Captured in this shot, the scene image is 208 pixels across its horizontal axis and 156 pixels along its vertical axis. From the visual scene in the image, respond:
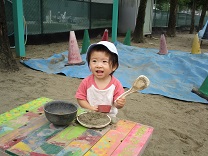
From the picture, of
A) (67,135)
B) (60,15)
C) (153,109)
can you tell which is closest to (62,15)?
(60,15)

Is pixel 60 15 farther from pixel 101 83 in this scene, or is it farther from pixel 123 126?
pixel 123 126

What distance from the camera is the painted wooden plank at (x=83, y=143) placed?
46.7 inches

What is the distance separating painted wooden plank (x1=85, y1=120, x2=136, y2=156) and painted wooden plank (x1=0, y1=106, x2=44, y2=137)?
0.52 metres

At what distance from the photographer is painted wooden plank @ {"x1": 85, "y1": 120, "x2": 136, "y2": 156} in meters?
1.22

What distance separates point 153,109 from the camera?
342cm

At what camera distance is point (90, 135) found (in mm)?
1355

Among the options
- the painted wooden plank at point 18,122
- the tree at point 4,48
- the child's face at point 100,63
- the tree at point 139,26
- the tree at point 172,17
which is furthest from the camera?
the tree at point 172,17

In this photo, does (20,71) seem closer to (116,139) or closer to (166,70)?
(166,70)

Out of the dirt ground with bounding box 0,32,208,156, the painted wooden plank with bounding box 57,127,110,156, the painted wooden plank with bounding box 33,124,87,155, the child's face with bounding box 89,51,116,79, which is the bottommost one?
the dirt ground with bounding box 0,32,208,156

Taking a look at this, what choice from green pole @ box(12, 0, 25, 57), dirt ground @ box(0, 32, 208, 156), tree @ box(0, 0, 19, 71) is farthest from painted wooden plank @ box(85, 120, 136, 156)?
green pole @ box(12, 0, 25, 57)

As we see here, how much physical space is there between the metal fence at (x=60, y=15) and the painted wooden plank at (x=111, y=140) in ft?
20.5

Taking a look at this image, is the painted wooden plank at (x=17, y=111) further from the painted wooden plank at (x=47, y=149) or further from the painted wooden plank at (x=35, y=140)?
the painted wooden plank at (x=47, y=149)

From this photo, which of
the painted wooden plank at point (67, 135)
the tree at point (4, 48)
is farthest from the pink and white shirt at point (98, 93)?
the tree at point (4, 48)

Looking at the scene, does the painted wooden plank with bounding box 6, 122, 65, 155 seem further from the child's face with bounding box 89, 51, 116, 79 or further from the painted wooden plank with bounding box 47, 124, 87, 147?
the child's face with bounding box 89, 51, 116, 79
